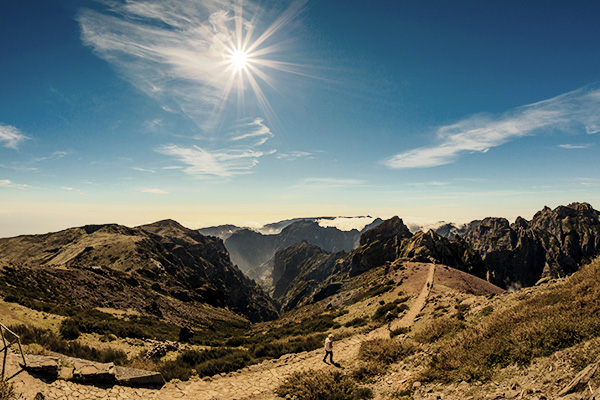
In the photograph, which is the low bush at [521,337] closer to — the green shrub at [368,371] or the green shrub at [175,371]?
the green shrub at [368,371]

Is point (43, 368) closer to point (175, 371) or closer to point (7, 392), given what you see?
point (7, 392)

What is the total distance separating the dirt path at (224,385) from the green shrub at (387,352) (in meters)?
1.47

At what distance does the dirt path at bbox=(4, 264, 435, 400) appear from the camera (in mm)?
10844

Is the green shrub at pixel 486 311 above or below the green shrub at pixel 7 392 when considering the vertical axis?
below

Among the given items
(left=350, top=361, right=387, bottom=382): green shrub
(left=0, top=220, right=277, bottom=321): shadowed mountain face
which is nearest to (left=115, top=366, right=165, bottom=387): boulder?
(left=350, top=361, right=387, bottom=382): green shrub

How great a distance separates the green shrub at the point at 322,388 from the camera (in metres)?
13.0

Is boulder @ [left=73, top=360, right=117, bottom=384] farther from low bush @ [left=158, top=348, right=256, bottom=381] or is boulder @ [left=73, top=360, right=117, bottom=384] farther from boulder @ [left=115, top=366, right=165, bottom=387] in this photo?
low bush @ [left=158, top=348, right=256, bottom=381]

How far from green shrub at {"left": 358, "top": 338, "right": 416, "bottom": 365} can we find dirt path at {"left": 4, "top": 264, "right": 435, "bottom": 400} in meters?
1.47

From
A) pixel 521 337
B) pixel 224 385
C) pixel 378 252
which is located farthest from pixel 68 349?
pixel 378 252

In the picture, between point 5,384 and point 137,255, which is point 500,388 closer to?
point 5,384

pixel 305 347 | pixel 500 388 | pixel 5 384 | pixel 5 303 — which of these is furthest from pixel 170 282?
pixel 500 388

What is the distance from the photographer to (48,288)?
158 ft

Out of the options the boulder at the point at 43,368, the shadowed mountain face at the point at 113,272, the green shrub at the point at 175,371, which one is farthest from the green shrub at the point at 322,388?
the shadowed mountain face at the point at 113,272

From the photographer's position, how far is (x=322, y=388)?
13688 mm
